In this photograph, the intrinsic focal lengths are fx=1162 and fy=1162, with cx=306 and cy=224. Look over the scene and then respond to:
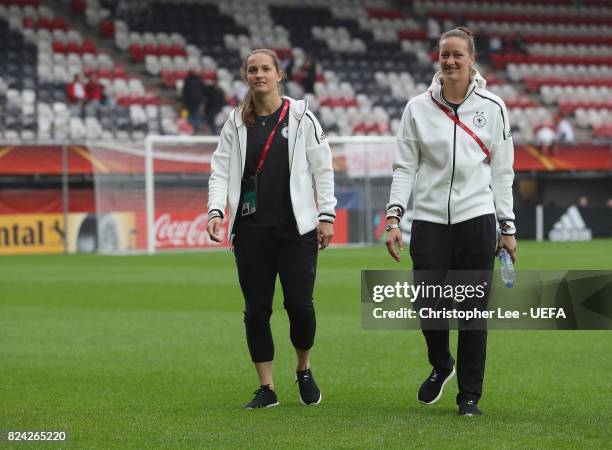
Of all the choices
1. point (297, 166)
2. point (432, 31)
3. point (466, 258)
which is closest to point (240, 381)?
point (297, 166)

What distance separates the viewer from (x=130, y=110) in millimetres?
29969

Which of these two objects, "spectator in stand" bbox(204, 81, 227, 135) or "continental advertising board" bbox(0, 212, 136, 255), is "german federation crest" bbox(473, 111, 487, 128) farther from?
"spectator in stand" bbox(204, 81, 227, 135)

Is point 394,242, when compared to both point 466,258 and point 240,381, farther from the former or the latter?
point 240,381

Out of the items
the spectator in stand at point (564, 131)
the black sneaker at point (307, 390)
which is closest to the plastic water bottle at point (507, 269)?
the black sneaker at point (307, 390)

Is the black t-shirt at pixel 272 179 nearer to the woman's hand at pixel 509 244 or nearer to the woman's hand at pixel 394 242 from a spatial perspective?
the woman's hand at pixel 394 242

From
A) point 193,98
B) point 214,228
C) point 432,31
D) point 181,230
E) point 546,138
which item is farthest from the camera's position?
point 432,31

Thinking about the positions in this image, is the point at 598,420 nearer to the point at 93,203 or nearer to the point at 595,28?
the point at 93,203

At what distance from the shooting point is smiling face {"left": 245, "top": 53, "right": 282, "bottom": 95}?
21.8ft

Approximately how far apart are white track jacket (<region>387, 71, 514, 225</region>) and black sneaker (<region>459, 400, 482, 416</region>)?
0.99 metres

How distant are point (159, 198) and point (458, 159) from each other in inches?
811

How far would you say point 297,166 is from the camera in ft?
21.9

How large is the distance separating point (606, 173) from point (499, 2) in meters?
12.2

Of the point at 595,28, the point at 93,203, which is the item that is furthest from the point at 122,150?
the point at 595,28

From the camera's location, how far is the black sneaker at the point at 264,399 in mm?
6742
